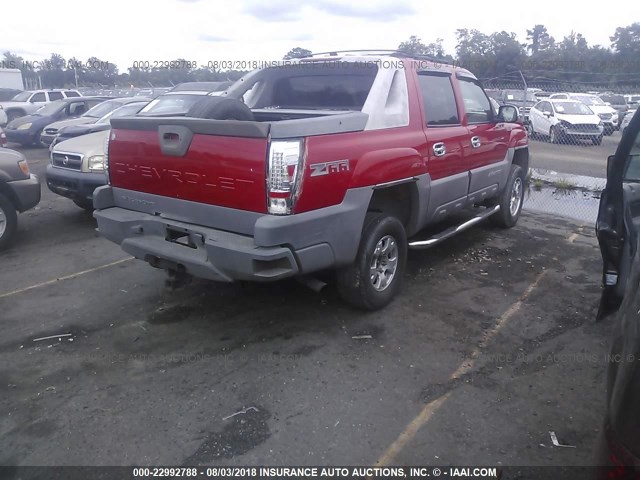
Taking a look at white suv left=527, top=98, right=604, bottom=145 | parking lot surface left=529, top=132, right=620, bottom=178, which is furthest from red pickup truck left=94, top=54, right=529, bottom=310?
white suv left=527, top=98, right=604, bottom=145

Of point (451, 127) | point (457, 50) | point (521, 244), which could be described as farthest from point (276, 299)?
point (457, 50)

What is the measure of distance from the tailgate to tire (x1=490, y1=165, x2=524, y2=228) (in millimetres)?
4430

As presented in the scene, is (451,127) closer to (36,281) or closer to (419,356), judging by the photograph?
(419,356)

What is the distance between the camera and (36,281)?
215 inches

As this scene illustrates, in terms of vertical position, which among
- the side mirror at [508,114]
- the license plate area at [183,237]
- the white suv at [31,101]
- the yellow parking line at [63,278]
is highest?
the side mirror at [508,114]

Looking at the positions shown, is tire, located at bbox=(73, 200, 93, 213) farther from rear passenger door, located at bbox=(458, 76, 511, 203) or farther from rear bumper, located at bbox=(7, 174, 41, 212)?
rear passenger door, located at bbox=(458, 76, 511, 203)

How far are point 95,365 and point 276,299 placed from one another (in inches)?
66.1

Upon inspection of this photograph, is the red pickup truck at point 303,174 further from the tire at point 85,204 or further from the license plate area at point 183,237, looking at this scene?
the tire at point 85,204

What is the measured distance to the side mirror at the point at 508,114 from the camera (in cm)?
674

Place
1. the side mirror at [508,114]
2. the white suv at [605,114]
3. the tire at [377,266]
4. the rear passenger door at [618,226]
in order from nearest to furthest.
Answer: the rear passenger door at [618,226], the tire at [377,266], the side mirror at [508,114], the white suv at [605,114]

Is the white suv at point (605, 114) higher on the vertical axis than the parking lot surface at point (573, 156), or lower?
higher

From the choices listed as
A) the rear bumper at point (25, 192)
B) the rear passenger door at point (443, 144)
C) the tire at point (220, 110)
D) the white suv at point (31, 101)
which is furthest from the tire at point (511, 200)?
the white suv at point (31, 101)

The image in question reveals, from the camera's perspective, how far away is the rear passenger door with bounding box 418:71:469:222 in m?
5.13

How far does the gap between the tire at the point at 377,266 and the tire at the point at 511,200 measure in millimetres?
2853
